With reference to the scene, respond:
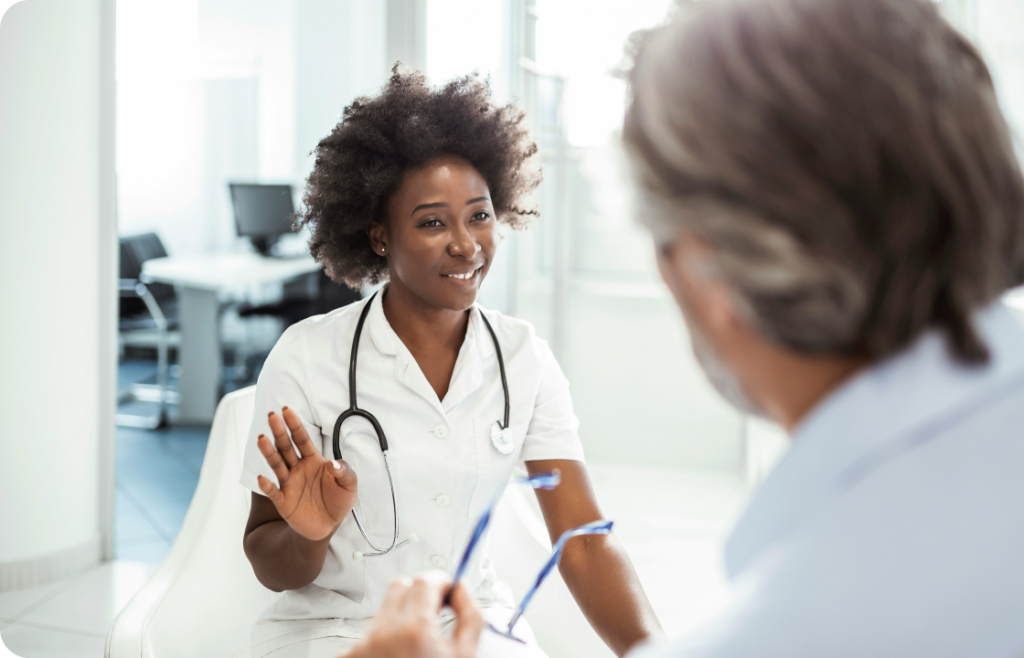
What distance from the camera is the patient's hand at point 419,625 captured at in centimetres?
56

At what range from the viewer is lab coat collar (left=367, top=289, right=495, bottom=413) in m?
1.24

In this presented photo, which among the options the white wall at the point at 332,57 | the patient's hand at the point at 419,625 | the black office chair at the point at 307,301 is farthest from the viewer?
the black office chair at the point at 307,301

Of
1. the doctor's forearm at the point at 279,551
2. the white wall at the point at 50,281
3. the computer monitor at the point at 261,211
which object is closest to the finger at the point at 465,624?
the doctor's forearm at the point at 279,551

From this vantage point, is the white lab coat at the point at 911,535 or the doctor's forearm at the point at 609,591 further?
the doctor's forearm at the point at 609,591

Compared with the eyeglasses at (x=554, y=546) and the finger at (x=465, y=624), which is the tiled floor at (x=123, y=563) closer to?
the eyeglasses at (x=554, y=546)

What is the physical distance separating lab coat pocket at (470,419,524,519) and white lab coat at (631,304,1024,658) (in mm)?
771

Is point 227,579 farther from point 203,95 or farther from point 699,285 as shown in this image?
point 203,95

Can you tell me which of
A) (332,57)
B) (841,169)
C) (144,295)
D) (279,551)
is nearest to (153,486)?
(144,295)

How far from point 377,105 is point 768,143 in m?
1.02

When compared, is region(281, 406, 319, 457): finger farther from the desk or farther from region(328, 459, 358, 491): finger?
the desk

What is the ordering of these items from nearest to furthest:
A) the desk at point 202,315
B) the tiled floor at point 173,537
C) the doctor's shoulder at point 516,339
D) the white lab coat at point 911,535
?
the white lab coat at point 911,535 → the doctor's shoulder at point 516,339 → the tiled floor at point 173,537 → the desk at point 202,315

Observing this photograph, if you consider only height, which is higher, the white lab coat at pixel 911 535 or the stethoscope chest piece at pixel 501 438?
the white lab coat at pixel 911 535

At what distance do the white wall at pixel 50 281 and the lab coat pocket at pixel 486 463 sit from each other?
163cm

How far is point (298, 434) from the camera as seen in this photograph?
0.99 metres
